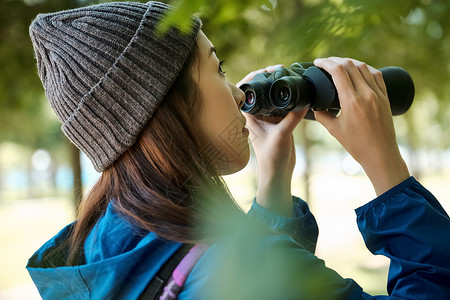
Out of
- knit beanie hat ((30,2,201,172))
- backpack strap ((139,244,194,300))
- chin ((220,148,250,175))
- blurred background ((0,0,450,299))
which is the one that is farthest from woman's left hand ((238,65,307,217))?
backpack strap ((139,244,194,300))

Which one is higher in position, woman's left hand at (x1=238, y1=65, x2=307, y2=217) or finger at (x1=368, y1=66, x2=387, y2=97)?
finger at (x1=368, y1=66, x2=387, y2=97)

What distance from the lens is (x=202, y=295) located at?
0.77 m

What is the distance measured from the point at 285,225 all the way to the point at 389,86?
0.48 meters

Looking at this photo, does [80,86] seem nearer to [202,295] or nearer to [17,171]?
[202,295]

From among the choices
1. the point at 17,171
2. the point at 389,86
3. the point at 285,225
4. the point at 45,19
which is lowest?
the point at 17,171

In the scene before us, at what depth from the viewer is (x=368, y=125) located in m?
0.90

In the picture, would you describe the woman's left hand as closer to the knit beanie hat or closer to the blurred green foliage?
the blurred green foliage

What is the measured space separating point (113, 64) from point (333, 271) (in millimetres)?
674

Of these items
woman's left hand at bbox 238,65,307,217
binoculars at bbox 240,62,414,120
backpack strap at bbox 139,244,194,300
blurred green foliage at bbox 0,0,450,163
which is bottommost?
backpack strap at bbox 139,244,194,300

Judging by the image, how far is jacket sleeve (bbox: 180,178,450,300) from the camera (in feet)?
2.06

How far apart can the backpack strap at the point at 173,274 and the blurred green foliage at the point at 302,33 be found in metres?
0.40

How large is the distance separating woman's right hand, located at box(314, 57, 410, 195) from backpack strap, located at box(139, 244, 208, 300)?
39cm

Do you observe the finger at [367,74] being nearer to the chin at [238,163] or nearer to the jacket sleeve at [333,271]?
the jacket sleeve at [333,271]

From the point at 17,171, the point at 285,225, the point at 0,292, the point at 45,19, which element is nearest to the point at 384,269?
the point at 285,225
